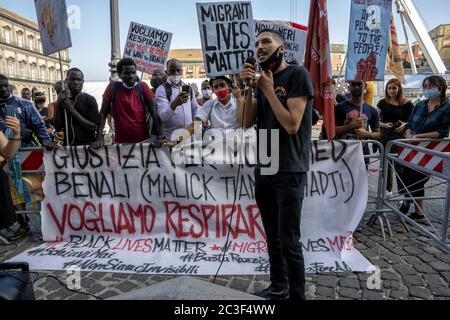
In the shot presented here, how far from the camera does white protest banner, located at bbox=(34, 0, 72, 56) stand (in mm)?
4613

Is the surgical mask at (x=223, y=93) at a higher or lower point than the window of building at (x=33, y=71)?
lower

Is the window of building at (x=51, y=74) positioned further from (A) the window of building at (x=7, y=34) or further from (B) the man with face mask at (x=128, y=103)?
(B) the man with face mask at (x=128, y=103)

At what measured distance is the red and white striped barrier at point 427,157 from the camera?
3719mm

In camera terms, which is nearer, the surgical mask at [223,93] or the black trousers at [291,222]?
the black trousers at [291,222]

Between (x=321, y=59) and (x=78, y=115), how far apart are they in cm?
307

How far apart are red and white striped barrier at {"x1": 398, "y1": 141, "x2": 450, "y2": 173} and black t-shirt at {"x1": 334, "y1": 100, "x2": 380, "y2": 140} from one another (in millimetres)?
661

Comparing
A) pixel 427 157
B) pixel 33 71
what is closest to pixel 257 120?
pixel 427 157

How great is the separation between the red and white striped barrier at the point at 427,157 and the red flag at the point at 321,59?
976mm

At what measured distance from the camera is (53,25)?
15.6ft

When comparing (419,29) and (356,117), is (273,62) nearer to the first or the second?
(356,117)

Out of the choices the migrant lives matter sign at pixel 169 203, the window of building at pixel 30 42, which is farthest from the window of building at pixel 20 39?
the migrant lives matter sign at pixel 169 203
